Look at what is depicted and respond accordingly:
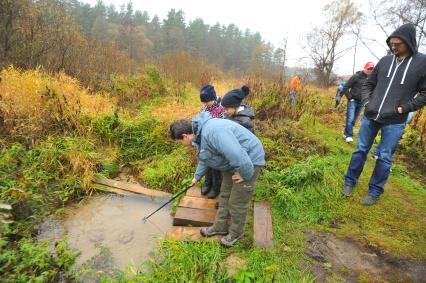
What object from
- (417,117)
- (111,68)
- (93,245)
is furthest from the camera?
(111,68)

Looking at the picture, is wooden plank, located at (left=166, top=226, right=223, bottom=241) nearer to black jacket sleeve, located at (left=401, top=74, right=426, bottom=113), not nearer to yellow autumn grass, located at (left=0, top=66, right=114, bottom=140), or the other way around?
black jacket sleeve, located at (left=401, top=74, right=426, bottom=113)

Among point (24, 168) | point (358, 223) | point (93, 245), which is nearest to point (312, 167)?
point (358, 223)

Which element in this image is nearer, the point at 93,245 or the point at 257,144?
the point at 257,144

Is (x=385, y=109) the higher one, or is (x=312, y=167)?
(x=385, y=109)

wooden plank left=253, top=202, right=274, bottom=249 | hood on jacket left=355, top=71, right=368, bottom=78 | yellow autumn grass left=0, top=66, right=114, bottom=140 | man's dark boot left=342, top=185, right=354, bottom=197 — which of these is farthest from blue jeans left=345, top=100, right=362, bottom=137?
yellow autumn grass left=0, top=66, right=114, bottom=140

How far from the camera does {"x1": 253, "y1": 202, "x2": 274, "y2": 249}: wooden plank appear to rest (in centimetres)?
291

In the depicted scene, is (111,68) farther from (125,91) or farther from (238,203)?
(238,203)

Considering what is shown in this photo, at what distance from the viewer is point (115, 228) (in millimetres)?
3418

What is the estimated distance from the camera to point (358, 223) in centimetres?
334

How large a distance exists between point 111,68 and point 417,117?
30.9 feet

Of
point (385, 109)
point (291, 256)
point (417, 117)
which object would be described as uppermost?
point (385, 109)

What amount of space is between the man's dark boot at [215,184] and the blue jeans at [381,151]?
1.85 meters

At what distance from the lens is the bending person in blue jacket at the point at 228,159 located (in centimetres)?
235

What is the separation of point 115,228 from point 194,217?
3.41ft
